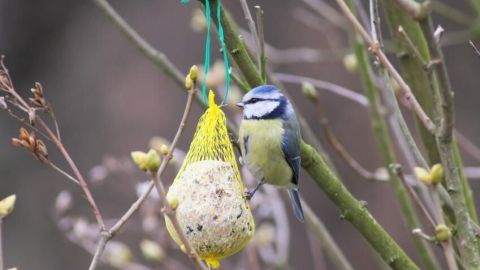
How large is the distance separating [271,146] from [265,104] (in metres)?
0.23

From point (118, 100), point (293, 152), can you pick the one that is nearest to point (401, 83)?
point (293, 152)

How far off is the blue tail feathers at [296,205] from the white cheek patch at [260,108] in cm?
29

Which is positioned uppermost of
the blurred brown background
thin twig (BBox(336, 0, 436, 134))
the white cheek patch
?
thin twig (BBox(336, 0, 436, 134))

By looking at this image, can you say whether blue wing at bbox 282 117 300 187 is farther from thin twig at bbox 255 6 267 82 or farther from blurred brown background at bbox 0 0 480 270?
blurred brown background at bbox 0 0 480 270

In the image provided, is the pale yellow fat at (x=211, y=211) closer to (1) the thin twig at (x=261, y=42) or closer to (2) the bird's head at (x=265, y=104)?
(2) the bird's head at (x=265, y=104)

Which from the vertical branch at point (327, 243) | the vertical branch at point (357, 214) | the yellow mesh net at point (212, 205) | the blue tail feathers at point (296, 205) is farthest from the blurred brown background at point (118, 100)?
the vertical branch at point (357, 214)

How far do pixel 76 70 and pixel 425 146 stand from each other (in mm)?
4080

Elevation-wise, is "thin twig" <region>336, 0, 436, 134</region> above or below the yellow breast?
above

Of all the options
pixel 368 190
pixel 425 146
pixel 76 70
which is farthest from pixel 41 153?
pixel 76 70

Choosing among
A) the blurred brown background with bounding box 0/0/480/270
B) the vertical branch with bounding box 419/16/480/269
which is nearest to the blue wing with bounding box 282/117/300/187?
the vertical branch with bounding box 419/16/480/269

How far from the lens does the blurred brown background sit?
4.84 metres

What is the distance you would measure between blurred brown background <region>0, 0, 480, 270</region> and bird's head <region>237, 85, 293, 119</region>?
2.27 metres

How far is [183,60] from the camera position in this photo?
16.6 ft

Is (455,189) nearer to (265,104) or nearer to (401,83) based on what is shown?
(401,83)
